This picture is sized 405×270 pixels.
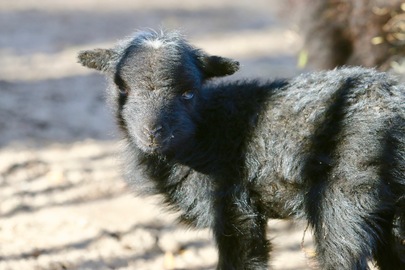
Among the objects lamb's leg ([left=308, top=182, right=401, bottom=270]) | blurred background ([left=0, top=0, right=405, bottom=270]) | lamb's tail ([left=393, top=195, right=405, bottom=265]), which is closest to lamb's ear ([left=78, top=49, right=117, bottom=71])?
blurred background ([left=0, top=0, right=405, bottom=270])

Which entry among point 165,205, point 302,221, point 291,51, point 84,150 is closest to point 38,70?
point 84,150

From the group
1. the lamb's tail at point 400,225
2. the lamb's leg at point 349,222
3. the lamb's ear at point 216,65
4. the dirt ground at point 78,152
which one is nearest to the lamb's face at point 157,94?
the lamb's ear at point 216,65

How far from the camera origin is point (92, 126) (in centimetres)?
877

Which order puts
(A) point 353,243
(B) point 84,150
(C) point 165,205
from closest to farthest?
(A) point 353,243, (C) point 165,205, (B) point 84,150

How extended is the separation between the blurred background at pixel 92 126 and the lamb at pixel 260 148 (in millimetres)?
546

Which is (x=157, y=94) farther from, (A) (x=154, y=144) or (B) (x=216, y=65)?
(B) (x=216, y=65)

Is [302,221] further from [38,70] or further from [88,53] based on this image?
[38,70]

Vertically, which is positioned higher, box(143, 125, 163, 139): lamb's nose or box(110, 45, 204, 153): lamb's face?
box(110, 45, 204, 153): lamb's face

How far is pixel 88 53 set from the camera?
5.61 meters

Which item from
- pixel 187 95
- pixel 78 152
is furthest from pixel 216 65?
pixel 78 152

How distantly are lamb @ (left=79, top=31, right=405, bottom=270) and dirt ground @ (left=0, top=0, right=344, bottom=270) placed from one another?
46 centimetres

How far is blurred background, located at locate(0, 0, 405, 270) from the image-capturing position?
6.20 meters

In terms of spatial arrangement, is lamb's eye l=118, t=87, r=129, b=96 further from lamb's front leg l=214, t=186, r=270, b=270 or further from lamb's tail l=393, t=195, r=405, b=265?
lamb's tail l=393, t=195, r=405, b=265

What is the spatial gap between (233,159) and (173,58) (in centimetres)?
89
